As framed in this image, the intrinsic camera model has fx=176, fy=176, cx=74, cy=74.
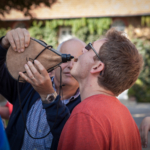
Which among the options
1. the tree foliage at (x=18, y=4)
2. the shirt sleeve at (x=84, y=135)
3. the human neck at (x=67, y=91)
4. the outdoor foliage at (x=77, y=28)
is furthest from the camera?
the outdoor foliage at (x=77, y=28)

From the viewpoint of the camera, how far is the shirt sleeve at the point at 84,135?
109cm

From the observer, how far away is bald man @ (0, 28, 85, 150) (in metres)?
1.46

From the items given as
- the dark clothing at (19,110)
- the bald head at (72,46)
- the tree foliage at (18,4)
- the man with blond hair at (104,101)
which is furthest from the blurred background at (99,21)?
the man with blond hair at (104,101)

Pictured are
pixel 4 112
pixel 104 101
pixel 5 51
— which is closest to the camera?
pixel 104 101

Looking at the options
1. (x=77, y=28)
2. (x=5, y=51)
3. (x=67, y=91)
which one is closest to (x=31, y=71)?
(x=5, y=51)

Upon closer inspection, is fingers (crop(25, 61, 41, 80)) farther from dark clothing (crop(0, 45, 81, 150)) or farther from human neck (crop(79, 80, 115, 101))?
human neck (crop(79, 80, 115, 101))

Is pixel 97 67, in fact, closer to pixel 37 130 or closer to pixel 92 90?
pixel 92 90

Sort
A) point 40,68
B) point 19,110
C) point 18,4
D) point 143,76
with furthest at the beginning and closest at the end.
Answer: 1. point 143,76
2. point 18,4
3. point 19,110
4. point 40,68

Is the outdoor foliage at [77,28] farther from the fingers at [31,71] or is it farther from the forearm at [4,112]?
the fingers at [31,71]

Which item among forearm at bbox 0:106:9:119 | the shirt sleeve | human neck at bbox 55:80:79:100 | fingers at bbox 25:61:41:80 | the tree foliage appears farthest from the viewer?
the tree foliage

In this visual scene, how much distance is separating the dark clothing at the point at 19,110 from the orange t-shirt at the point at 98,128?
318 millimetres

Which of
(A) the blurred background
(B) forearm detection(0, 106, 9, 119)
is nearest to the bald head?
(B) forearm detection(0, 106, 9, 119)

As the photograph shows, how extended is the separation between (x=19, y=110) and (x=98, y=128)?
3.32ft

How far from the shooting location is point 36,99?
6.15 feet
